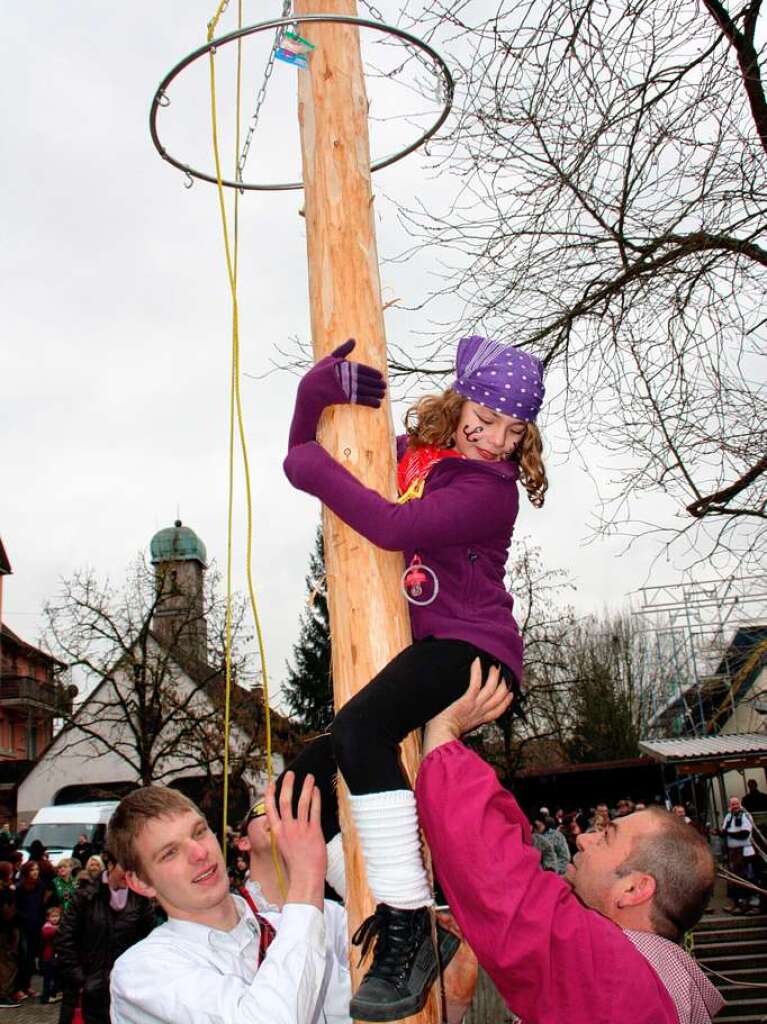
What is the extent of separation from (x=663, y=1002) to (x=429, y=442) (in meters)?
1.57

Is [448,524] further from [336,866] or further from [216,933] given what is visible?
[216,933]

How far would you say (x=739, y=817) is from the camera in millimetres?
16250

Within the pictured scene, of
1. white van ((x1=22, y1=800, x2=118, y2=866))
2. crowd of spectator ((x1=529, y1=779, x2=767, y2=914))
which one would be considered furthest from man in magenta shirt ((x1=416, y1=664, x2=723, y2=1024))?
white van ((x1=22, y1=800, x2=118, y2=866))

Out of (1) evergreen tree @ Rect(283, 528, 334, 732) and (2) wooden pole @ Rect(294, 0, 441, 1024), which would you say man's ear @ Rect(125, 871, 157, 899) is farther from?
(1) evergreen tree @ Rect(283, 528, 334, 732)

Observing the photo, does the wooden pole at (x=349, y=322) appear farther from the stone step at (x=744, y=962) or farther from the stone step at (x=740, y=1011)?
the stone step at (x=740, y=1011)

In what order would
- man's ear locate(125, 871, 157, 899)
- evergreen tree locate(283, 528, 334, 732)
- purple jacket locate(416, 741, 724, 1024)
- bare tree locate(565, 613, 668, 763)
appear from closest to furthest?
purple jacket locate(416, 741, 724, 1024) < man's ear locate(125, 871, 157, 899) < evergreen tree locate(283, 528, 334, 732) < bare tree locate(565, 613, 668, 763)

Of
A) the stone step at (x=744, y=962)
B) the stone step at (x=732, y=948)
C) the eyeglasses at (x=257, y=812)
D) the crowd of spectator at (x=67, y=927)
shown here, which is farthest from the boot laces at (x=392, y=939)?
the stone step at (x=732, y=948)

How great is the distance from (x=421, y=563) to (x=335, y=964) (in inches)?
56.3

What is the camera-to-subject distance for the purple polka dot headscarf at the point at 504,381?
2.77 meters

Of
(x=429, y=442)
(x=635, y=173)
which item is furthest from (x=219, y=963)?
(x=635, y=173)

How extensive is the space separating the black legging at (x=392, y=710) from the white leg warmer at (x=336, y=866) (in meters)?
0.73

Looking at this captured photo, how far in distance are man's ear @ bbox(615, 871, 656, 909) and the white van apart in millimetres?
19499

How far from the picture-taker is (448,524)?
259 centimetres

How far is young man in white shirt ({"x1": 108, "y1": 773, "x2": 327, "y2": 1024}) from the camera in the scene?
8.00 ft
